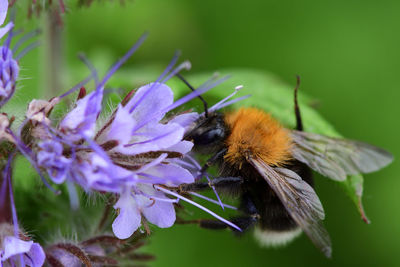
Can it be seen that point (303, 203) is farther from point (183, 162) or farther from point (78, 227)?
point (78, 227)

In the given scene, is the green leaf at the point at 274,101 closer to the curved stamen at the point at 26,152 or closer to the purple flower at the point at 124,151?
the purple flower at the point at 124,151

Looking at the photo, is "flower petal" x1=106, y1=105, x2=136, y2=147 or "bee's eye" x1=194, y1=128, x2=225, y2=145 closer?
"flower petal" x1=106, y1=105, x2=136, y2=147

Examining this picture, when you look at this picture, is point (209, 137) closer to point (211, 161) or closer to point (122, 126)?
point (211, 161)

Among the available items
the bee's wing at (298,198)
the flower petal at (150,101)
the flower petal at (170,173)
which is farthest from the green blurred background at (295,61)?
the flower petal at (170,173)

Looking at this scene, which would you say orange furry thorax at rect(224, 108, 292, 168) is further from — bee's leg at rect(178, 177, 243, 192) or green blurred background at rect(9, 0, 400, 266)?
green blurred background at rect(9, 0, 400, 266)

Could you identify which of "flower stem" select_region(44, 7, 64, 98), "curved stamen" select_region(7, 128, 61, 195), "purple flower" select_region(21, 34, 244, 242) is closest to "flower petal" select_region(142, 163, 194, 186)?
"purple flower" select_region(21, 34, 244, 242)

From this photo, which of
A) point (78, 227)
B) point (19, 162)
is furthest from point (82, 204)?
point (19, 162)

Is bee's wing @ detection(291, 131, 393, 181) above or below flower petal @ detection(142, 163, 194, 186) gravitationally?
below
